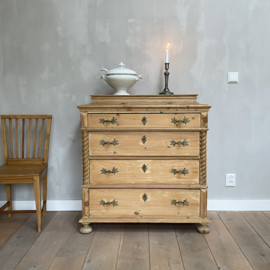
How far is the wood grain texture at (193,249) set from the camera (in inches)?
65.9

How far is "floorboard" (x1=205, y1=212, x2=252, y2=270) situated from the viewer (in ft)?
5.47

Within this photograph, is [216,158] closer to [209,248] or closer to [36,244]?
[209,248]

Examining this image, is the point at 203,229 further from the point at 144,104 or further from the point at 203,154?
the point at 144,104

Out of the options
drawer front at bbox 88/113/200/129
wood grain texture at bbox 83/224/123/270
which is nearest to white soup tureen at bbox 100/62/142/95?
drawer front at bbox 88/113/200/129

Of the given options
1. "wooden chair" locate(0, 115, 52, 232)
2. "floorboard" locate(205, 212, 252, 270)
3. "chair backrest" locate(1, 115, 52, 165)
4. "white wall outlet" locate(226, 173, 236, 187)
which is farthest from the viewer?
"white wall outlet" locate(226, 173, 236, 187)

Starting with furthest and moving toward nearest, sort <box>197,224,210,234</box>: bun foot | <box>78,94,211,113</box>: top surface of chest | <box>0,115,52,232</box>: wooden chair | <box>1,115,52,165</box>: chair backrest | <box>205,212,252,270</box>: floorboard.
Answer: <box>1,115,52,165</box>: chair backrest, <box>0,115,52,232</box>: wooden chair, <box>197,224,210,234</box>: bun foot, <box>78,94,211,113</box>: top surface of chest, <box>205,212,252,270</box>: floorboard

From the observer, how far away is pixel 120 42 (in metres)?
2.44

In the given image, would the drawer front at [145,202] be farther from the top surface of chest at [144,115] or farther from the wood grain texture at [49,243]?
the top surface of chest at [144,115]

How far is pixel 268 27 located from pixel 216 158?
1.20 meters

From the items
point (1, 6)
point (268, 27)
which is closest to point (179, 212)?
point (268, 27)

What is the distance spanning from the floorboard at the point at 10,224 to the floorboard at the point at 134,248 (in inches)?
32.8

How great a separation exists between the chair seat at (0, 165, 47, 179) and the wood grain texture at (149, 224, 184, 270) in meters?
0.96

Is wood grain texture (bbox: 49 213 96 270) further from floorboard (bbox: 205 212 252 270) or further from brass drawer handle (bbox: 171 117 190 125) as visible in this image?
brass drawer handle (bbox: 171 117 190 125)

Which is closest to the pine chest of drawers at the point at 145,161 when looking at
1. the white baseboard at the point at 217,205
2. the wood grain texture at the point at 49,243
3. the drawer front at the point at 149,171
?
the drawer front at the point at 149,171
